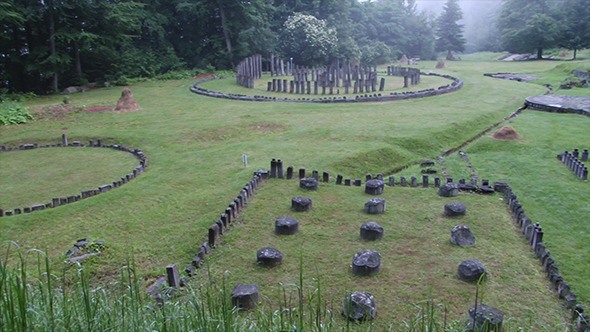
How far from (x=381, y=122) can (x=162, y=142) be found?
7477mm

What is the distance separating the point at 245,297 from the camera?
18.0ft

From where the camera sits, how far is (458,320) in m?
5.09

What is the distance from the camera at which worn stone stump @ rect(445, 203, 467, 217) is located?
812 centimetres

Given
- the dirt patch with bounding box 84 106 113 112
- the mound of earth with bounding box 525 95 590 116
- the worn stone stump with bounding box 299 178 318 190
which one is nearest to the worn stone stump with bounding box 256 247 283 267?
the worn stone stump with bounding box 299 178 318 190

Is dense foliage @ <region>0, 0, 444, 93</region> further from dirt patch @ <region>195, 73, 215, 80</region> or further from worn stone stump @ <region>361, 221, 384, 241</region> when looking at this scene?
worn stone stump @ <region>361, 221, 384, 241</region>

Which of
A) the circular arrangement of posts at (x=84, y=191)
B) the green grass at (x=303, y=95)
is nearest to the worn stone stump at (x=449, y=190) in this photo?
the circular arrangement of posts at (x=84, y=191)

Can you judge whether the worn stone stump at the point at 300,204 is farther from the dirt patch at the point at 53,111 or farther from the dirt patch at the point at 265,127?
the dirt patch at the point at 53,111

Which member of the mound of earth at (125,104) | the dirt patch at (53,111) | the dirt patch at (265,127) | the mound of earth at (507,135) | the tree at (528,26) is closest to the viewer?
the mound of earth at (507,135)

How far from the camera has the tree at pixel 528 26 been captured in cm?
4294

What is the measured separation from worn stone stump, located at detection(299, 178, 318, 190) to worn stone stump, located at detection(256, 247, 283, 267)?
3150 mm

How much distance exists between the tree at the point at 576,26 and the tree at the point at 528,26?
3.78ft

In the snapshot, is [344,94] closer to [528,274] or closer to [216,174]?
[216,174]

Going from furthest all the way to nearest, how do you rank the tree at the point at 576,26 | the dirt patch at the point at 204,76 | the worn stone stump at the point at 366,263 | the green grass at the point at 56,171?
the tree at the point at 576,26, the dirt patch at the point at 204,76, the green grass at the point at 56,171, the worn stone stump at the point at 366,263

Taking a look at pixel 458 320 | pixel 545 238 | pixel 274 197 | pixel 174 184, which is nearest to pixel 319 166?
pixel 274 197
